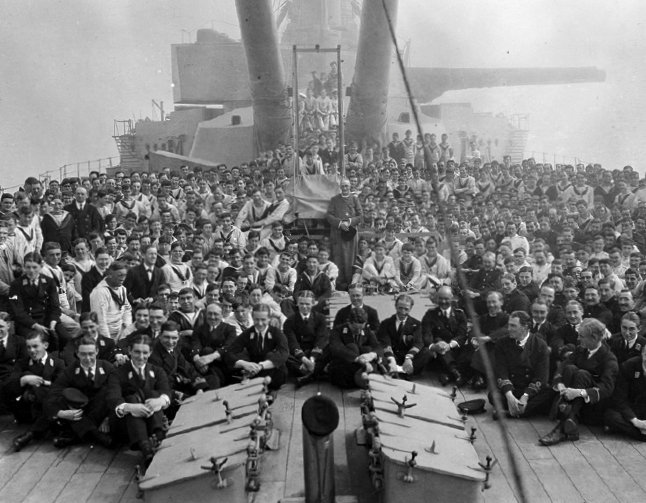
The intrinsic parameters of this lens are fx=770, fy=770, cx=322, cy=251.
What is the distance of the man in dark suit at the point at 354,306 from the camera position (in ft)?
21.6

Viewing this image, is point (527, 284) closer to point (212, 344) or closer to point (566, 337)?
point (566, 337)

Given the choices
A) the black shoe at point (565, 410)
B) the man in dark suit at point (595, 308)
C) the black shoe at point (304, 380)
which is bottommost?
the black shoe at point (304, 380)

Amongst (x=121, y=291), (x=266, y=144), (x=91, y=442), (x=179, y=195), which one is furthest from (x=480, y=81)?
(x=91, y=442)

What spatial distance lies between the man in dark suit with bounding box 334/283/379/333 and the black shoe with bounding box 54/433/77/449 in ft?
7.64

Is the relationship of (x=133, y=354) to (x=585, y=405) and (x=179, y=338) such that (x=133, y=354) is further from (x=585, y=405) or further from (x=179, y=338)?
(x=585, y=405)

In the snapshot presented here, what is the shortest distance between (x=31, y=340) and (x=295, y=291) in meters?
2.84

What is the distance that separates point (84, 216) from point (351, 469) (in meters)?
5.24

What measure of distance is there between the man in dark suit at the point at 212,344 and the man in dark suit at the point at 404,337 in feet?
4.41

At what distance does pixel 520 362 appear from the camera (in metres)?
6.07

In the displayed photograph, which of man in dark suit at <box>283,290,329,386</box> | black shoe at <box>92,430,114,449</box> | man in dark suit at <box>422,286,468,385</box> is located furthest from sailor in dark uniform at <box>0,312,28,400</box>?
man in dark suit at <box>422,286,468,385</box>

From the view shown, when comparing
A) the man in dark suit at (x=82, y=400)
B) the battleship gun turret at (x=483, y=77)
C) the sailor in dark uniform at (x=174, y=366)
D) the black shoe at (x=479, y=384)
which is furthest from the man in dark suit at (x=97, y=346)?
the battleship gun turret at (x=483, y=77)

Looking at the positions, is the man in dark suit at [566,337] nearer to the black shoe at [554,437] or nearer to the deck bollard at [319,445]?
the black shoe at [554,437]

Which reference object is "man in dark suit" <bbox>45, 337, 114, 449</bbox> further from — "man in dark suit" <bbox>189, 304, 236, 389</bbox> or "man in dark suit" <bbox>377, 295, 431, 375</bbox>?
"man in dark suit" <bbox>377, 295, 431, 375</bbox>

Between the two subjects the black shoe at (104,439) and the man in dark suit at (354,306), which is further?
the man in dark suit at (354,306)
